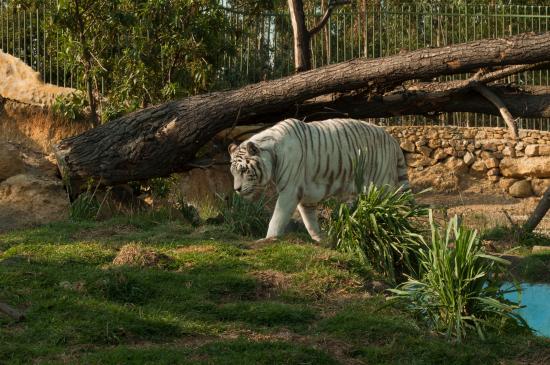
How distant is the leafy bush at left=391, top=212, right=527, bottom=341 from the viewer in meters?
7.30

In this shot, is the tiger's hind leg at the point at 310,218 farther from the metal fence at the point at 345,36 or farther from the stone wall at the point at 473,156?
the stone wall at the point at 473,156

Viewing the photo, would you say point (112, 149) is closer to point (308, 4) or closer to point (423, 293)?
point (423, 293)

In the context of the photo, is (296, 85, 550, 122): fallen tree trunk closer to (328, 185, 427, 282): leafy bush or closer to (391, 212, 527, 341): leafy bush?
(328, 185, 427, 282): leafy bush

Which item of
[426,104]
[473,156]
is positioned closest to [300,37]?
[426,104]

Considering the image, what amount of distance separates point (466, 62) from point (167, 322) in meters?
6.02

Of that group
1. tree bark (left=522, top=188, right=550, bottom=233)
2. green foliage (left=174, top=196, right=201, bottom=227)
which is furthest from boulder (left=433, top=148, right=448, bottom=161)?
green foliage (left=174, top=196, right=201, bottom=227)

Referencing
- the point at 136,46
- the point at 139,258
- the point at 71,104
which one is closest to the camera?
the point at 139,258

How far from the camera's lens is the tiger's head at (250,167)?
34.4 ft

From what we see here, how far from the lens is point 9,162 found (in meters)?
13.1

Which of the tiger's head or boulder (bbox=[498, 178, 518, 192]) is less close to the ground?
the tiger's head

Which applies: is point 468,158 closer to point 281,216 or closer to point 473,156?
point 473,156

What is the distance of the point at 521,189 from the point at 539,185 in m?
0.40

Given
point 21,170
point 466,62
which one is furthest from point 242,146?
point 21,170

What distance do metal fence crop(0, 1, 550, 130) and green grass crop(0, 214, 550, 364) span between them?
7605 millimetres
